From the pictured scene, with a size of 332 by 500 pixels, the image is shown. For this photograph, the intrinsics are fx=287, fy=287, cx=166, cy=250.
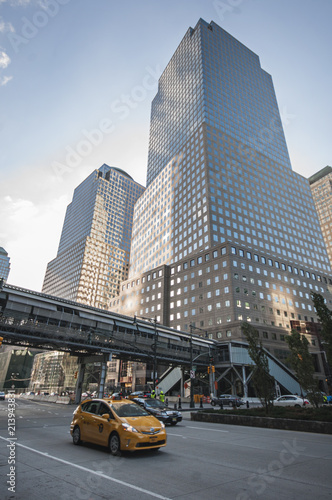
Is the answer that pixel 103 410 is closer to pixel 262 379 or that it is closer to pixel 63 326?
pixel 262 379

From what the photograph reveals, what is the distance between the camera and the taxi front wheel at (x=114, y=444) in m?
8.44

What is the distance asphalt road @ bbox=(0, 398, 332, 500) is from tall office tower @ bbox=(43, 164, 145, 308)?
15485 centimetres

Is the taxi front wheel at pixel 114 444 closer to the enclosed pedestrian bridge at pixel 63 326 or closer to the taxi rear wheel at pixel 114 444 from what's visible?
the taxi rear wheel at pixel 114 444

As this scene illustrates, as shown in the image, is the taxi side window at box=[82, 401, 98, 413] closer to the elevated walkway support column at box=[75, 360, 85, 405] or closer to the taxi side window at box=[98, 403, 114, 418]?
the taxi side window at box=[98, 403, 114, 418]

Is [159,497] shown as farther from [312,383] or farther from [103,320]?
[103,320]

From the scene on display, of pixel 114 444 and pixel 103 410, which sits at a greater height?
pixel 103 410

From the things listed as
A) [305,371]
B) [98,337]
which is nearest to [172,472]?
[305,371]

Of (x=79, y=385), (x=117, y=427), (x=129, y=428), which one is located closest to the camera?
(x=129, y=428)

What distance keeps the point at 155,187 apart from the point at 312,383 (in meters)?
120

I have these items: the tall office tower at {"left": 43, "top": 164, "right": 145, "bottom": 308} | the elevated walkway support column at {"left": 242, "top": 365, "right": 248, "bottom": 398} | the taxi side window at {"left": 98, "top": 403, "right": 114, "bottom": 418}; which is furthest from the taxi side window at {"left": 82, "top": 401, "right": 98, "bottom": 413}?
the tall office tower at {"left": 43, "top": 164, "right": 145, "bottom": 308}

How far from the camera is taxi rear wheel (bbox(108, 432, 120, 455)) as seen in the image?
27.7ft

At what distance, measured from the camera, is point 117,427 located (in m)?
8.52

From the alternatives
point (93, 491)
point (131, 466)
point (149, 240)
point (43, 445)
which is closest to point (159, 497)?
point (93, 491)

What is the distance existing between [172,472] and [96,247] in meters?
170
